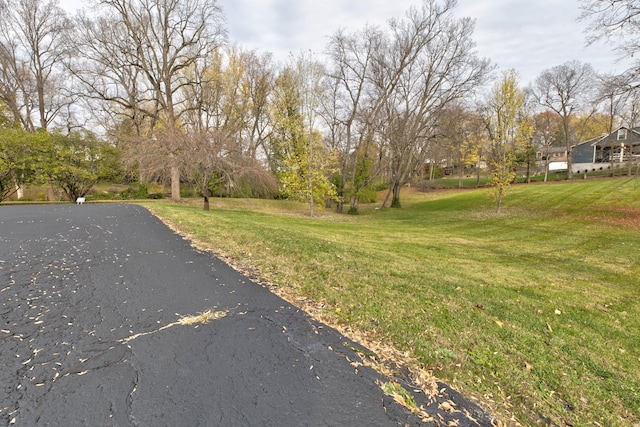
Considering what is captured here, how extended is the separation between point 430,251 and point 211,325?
7309mm

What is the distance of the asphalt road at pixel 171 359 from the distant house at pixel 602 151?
48.3 meters

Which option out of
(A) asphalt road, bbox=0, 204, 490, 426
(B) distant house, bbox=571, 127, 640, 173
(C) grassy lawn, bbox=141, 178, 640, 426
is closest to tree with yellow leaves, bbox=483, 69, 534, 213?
(C) grassy lawn, bbox=141, 178, 640, 426

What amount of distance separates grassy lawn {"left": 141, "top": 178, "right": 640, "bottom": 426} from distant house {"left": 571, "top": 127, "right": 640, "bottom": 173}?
130ft

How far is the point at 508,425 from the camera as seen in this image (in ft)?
6.45

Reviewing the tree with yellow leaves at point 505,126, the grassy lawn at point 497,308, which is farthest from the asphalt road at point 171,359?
the tree with yellow leaves at point 505,126

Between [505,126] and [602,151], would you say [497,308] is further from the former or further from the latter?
[602,151]

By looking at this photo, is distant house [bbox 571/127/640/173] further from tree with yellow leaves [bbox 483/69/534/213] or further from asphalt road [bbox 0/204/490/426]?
asphalt road [bbox 0/204/490/426]

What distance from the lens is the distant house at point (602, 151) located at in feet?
120

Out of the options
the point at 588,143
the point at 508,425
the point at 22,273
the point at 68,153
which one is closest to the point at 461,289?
the point at 508,425

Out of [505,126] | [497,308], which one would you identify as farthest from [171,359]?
[505,126]

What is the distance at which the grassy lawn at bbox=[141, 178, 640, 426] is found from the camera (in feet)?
7.83

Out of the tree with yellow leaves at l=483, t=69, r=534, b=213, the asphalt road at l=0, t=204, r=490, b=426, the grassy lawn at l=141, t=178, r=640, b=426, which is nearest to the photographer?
the asphalt road at l=0, t=204, r=490, b=426

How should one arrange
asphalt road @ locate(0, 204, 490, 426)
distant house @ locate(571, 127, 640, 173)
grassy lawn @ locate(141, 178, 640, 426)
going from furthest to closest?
distant house @ locate(571, 127, 640, 173)
grassy lawn @ locate(141, 178, 640, 426)
asphalt road @ locate(0, 204, 490, 426)

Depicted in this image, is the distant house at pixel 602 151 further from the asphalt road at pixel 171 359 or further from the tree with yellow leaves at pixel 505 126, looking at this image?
the asphalt road at pixel 171 359
